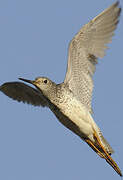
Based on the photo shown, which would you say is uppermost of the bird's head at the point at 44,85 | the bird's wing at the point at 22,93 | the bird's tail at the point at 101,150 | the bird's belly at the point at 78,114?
the bird's wing at the point at 22,93

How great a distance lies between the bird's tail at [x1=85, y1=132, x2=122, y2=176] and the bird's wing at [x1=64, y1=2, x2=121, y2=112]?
851mm

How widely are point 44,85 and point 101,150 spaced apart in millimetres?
2319

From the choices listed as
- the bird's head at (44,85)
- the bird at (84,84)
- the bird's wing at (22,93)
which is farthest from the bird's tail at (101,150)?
the bird's wing at (22,93)

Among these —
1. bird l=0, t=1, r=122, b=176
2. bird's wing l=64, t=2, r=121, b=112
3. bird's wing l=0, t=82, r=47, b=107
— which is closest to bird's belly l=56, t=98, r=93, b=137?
bird l=0, t=1, r=122, b=176

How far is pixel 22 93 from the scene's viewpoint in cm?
1299

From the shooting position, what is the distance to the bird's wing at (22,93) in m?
12.6

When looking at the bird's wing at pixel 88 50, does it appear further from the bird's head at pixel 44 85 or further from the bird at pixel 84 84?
the bird's head at pixel 44 85

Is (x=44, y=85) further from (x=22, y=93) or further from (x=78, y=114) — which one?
(x=22, y=93)

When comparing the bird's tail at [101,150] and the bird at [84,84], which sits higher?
the bird at [84,84]

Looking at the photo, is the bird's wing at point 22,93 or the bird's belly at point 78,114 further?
the bird's wing at point 22,93

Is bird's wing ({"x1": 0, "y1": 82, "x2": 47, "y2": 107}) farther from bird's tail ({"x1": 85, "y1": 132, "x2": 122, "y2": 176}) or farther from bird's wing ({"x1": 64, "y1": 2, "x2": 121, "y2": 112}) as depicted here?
bird's tail ({"x1": 85, "y1": 132, "x2": 122, "y2": 176})

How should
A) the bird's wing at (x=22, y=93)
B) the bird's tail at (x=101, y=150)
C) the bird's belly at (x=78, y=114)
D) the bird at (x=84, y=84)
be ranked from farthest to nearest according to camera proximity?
the bird's wing at (x=22, y=93)
the bird's tail at (x=101, y=150)
the bird at (x=84, y=84)
the bird's belly at (x=78, y=114)

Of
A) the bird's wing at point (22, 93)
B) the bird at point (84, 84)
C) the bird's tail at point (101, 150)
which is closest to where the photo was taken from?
the bird at point (84, 84)

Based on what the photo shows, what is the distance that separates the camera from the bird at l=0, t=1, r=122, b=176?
36.0 feet
